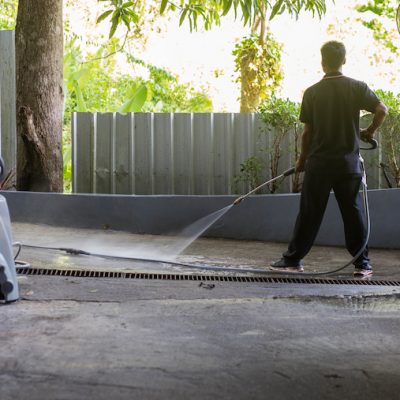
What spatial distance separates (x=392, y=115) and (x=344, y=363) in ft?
17.9

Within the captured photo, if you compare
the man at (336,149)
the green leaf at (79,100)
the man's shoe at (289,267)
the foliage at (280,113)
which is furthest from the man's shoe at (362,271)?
the green leaf at (79,100)

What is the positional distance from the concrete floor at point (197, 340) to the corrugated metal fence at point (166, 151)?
402 centimetres

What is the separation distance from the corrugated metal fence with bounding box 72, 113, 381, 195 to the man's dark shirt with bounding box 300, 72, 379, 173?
11.0 ft

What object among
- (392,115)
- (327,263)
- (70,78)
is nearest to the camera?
(327,263)

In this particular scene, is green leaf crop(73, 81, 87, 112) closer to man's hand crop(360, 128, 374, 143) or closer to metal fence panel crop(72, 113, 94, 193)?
metal fence panel crop(72, 113, 94, 193)

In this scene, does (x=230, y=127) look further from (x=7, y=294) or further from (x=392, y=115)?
(x=7, y=294)

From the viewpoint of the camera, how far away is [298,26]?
23.6m

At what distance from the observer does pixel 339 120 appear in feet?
19.2

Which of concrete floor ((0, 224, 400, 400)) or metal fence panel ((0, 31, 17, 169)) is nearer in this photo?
concrete floor ((0, 224, 400, 400))

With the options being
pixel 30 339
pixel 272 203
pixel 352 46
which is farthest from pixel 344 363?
pixel 352 46

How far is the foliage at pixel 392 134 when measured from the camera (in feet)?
27.1

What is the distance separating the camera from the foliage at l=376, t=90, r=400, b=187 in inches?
325

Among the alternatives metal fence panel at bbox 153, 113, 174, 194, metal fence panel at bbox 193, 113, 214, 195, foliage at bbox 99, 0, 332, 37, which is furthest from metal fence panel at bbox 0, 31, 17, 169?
metal fence panel at bbox 193, 113, 214, 195

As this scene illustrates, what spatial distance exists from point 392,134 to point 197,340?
548cm
